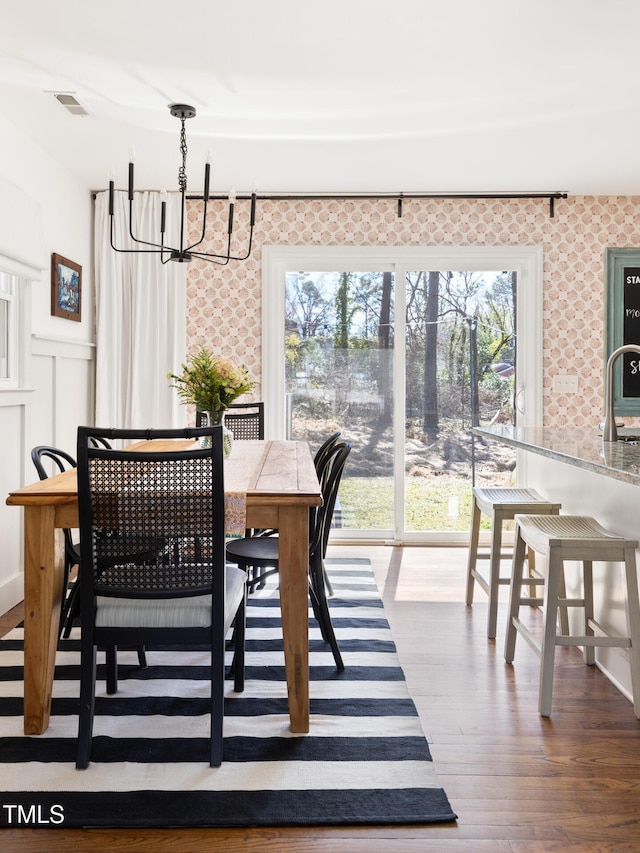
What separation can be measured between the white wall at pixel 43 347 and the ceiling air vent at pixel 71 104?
412 millimetres

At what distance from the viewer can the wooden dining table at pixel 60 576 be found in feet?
6.99

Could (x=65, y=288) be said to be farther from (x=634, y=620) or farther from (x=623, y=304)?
(x=623, y=304)

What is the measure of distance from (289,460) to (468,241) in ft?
8.72

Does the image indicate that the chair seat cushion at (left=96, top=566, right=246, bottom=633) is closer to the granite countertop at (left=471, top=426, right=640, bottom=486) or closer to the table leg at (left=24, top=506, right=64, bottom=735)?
the table leg at (left=24, top=506, right=64, bottom=735)

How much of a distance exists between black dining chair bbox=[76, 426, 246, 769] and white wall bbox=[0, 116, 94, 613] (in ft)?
5.55

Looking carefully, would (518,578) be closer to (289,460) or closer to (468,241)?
(289,460)

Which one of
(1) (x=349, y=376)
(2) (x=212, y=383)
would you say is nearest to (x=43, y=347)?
(2) (x=212, y=383)

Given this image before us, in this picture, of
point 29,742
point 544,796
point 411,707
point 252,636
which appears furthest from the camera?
point 252,636

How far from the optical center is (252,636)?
121 inches

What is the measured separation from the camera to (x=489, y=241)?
493cm

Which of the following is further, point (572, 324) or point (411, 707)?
point (572, 324)

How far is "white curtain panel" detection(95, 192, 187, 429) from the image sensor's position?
4828 millimetres

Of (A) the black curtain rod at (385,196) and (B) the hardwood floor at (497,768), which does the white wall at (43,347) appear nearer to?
(A) the black curtain rod at (385,196)

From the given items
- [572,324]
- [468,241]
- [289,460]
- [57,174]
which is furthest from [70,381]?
[572,324]
